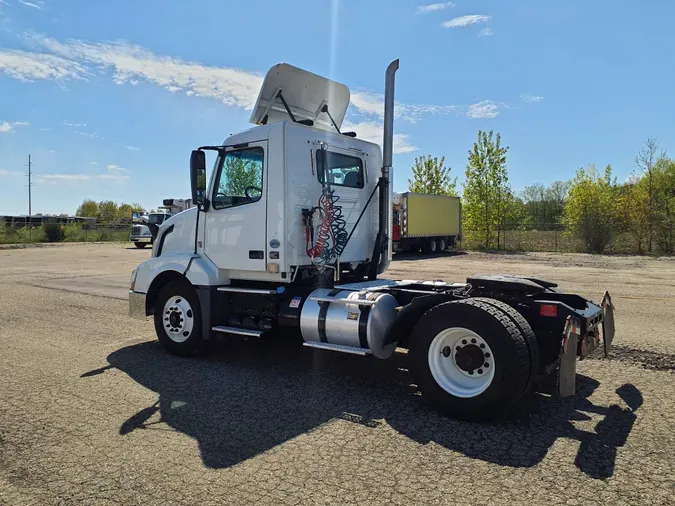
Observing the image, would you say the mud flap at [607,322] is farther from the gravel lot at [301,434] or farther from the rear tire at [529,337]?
the rear tire at [529,337]

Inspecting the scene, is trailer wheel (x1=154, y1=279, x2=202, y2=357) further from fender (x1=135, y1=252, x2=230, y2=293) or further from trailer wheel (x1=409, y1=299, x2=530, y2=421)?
trailer wheel (x1=409, y1=299, x2=530, y2=421)

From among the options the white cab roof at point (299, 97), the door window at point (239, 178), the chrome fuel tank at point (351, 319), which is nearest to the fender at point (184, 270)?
the door window at point (239, 178)

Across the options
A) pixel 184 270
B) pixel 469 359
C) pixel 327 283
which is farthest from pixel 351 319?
pixel 184 270

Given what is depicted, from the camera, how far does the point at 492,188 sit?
117 ft

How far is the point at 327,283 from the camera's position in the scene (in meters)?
6.67

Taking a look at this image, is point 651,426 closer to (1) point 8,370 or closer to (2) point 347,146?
(2) point 347,146

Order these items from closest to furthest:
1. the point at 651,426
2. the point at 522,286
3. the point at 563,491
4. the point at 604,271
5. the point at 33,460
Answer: the point at 563,491
the point at 33,460
the point at 651,426
the point at 522,286
the point at 604,271

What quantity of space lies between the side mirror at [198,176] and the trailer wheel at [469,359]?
344 centimetres

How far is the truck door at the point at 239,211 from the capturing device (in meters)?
6.41

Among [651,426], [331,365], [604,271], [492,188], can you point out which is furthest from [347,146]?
[492,188]

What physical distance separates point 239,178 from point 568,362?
4380 mm

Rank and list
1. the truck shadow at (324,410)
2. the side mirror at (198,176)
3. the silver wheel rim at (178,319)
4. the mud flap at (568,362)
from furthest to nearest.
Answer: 1. the silver wheel rim at (178,319)
2. the side mirror at (198,176)
3. the mud flap at (568,362)
4. the truck shadow at (324,410)

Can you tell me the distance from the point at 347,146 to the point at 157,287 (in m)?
3.35

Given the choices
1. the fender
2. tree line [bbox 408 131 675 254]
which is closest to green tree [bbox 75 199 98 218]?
tree line [bbox 408 131 675 254]
